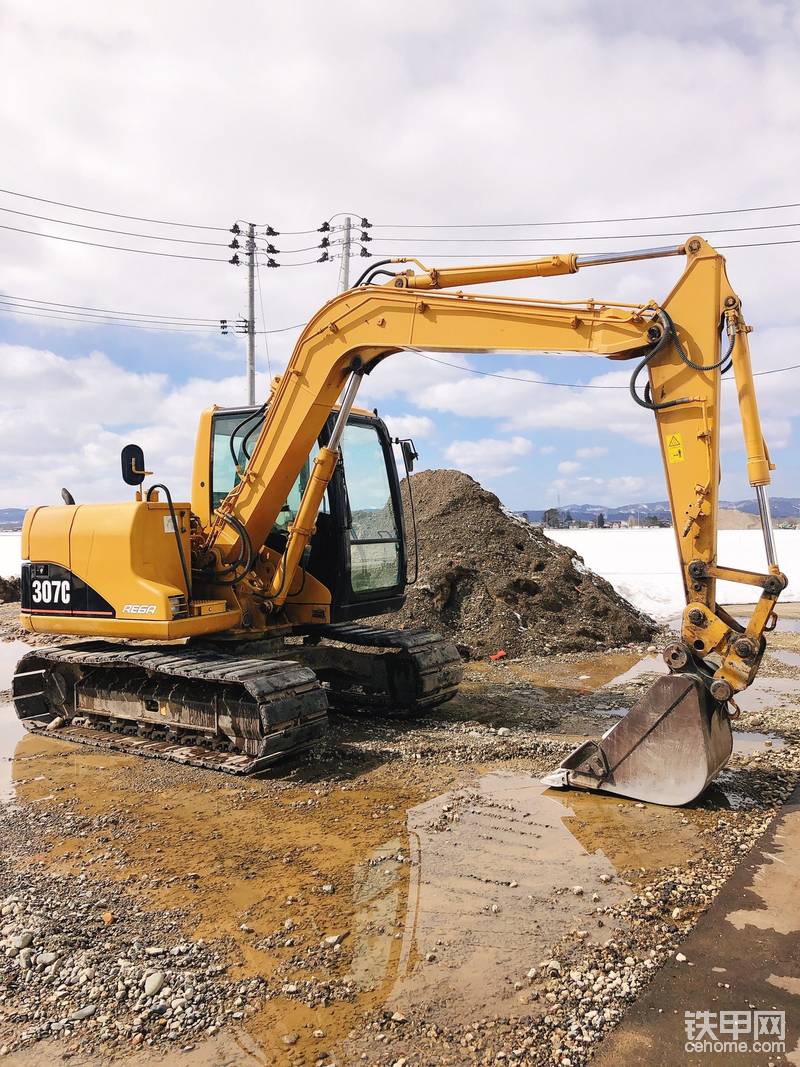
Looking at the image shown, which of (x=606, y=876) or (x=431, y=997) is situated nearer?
(x=431, y=997)

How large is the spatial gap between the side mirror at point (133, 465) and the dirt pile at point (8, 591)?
14.3 metres

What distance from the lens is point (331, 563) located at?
7.32 m

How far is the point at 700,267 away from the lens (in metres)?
5.10

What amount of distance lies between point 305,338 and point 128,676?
337 cm

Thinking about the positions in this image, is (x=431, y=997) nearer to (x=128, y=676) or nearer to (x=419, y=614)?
(x=128, y=676)

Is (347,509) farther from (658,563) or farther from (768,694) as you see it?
(658,563)

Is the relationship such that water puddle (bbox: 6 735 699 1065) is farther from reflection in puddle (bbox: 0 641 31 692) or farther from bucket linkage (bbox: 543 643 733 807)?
reflection in puddle (bbox: 0 641 31 692)

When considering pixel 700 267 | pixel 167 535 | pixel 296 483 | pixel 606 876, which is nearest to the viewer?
pixel 606 876

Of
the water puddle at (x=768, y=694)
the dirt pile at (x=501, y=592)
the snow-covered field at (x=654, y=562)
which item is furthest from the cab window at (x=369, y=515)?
the snow-covered field at (x=654, y=562)

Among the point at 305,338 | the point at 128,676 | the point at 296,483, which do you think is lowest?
the point at 128,676

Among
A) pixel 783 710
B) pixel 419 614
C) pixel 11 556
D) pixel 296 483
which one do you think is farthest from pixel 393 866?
pixel 11 556

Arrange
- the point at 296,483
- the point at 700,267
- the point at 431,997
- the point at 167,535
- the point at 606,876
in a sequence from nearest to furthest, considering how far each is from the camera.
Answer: the point at 431,997, the point at 606,876, the point at 700,267, the point at 167,535, the point at 296,483

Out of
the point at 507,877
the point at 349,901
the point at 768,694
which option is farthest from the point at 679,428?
the point at 768,694

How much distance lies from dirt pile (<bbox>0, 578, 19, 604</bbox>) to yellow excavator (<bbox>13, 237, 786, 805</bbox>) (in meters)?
13.1
